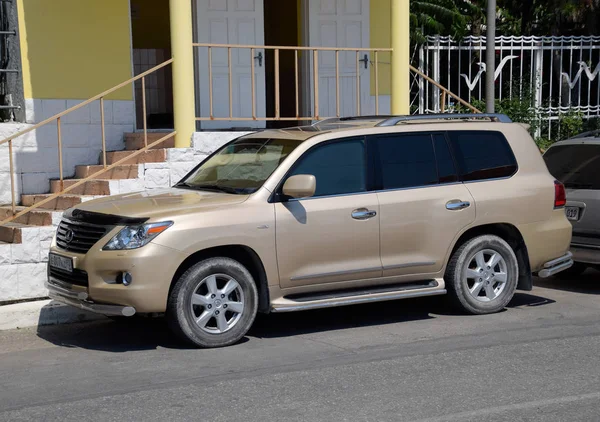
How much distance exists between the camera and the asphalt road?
5.71 m

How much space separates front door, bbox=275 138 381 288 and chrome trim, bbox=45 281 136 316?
136cm

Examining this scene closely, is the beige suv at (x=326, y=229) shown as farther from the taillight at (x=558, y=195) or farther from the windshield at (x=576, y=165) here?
the windshield at (x=576, y=165)

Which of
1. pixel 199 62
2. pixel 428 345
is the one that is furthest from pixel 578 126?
pixel 428 345

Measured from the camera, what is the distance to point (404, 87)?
13141mm

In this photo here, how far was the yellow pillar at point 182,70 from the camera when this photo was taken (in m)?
11.4

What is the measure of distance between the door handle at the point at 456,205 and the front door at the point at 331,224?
0.79 meters

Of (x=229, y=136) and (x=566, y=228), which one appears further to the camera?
(x=229, y=136)

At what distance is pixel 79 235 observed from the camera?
7.61 meters

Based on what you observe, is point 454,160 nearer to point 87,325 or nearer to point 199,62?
point 87,325

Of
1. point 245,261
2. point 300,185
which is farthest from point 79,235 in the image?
point 300,185

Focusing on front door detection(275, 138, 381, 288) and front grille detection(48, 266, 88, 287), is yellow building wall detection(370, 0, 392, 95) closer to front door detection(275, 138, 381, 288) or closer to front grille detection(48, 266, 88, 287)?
front door detection(275, 138, 381, 288)

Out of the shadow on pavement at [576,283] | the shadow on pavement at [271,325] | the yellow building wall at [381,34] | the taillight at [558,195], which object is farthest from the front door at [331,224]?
the yellow building wall at [381,34]

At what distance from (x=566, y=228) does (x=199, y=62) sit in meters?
6.33

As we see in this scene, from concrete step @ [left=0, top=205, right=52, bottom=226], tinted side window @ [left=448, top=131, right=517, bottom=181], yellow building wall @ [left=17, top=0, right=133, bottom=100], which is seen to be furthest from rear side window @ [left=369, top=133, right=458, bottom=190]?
yellow building wall @ [left=17, top=0, right=133, bottom=100]
